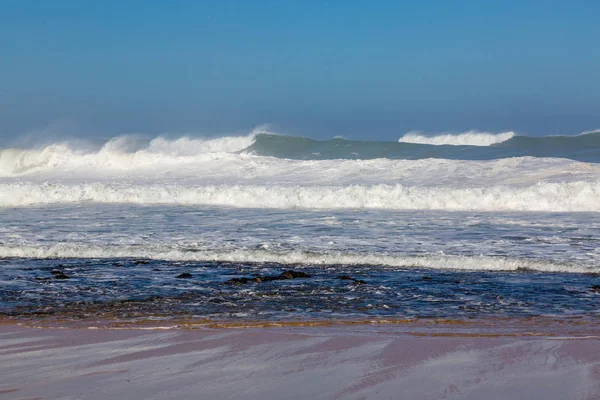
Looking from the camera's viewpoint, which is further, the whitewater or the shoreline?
the whitewater

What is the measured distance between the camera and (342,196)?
64.4ft

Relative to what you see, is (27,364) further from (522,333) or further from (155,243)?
(155,243)

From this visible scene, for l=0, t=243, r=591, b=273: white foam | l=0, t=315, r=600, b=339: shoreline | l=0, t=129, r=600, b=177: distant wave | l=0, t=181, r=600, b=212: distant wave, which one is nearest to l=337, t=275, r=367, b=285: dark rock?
l=0, t=243, r=591, b=273: white foam

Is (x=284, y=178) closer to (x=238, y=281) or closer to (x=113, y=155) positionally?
(x=113, y=155)

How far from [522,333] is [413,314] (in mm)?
1135

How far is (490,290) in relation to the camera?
7.70 meters

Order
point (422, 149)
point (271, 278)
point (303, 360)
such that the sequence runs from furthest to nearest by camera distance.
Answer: point (422, 149) < point (271, 278) < point (303, 360)

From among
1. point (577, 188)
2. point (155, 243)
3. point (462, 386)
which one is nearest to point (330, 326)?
point (462, 386)

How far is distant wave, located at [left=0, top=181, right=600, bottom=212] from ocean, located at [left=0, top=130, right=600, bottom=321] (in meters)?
0.05

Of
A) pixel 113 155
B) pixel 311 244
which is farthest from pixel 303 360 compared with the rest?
pixel 113 155

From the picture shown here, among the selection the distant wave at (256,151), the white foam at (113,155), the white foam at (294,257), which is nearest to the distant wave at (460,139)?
the distant wave at (256,151)

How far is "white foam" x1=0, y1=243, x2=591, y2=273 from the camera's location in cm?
952

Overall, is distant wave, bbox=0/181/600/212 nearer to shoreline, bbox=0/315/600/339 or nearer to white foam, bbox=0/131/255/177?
white foam, bbox=0/131/255/177

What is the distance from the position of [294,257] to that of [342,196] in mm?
9419
